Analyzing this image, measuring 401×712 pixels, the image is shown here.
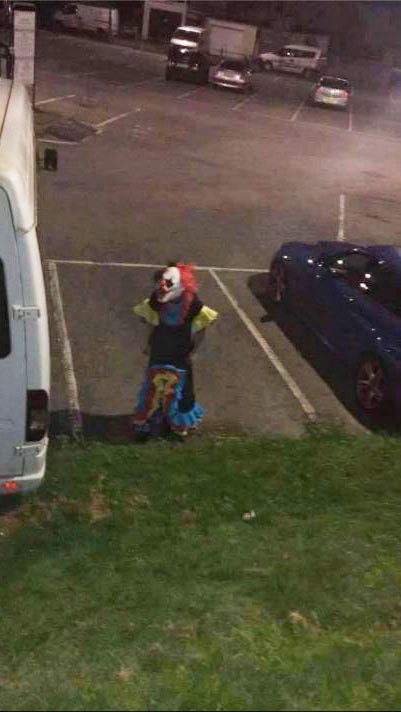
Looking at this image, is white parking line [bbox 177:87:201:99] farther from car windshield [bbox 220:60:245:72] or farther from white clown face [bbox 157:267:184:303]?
white clown face [bbox 157:267:184:303]

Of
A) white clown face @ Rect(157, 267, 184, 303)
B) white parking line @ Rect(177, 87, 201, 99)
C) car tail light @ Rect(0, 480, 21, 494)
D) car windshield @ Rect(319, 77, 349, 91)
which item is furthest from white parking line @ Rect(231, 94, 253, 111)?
car tail light @ Rect(0, 480, 21, 494)

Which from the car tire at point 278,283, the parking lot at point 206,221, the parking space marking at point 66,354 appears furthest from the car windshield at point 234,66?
the car tire at point 278,283

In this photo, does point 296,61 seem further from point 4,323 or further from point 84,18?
point 4,323

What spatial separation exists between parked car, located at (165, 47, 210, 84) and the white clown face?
3125 cm

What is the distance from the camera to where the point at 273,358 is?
8953 mm

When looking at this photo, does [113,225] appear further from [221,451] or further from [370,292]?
[221,451]

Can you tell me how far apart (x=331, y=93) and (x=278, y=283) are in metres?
27.5

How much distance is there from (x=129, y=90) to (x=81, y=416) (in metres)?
26.4

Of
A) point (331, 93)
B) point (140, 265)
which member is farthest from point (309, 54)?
point (140, 265)

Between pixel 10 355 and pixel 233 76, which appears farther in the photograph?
pixel 233 76

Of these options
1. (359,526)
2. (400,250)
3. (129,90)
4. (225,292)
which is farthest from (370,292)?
(129,90)

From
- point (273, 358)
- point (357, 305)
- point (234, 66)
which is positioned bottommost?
point (273, 358)

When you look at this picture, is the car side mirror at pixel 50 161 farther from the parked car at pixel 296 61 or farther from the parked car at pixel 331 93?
the parked car at pixel 296 61

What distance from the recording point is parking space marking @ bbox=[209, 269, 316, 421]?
316 inches
